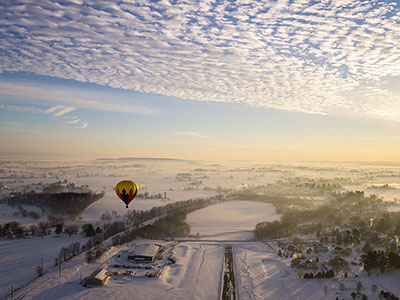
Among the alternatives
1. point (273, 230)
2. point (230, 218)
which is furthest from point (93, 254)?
point (230, 218)

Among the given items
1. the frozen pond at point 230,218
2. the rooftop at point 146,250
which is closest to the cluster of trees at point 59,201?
the frozen pond at point 230,218

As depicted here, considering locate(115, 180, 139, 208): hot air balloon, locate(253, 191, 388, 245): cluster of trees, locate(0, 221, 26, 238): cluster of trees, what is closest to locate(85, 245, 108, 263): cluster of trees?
locate(115, 180, 139, 208): hot air balloon

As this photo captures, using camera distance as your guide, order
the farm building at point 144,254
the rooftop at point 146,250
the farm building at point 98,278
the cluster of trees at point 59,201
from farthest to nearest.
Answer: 1. the cluster of trees at point 59,201
2. the rooftop at point 146,250
3. the farm building at point 144,254
4. the farm building at point 98,278

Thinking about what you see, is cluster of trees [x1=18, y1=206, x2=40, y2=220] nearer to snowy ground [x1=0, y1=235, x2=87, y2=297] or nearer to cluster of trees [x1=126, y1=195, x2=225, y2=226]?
snowy ground [x1=0, y1=235, x2=87, y2=297]

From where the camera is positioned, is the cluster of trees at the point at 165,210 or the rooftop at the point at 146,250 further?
the cluster of trees at the point at 165,210

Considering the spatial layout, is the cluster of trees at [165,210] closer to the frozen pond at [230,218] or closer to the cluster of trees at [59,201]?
the frozen pond at [230,218]

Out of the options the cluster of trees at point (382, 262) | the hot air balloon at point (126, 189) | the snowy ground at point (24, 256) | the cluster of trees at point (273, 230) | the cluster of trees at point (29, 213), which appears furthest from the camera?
the cluster of trees at point (29, 213)

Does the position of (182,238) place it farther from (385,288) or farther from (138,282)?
(385,288)

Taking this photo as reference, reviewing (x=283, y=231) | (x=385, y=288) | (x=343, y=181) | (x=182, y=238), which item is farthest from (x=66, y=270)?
(x=343, y=181)
